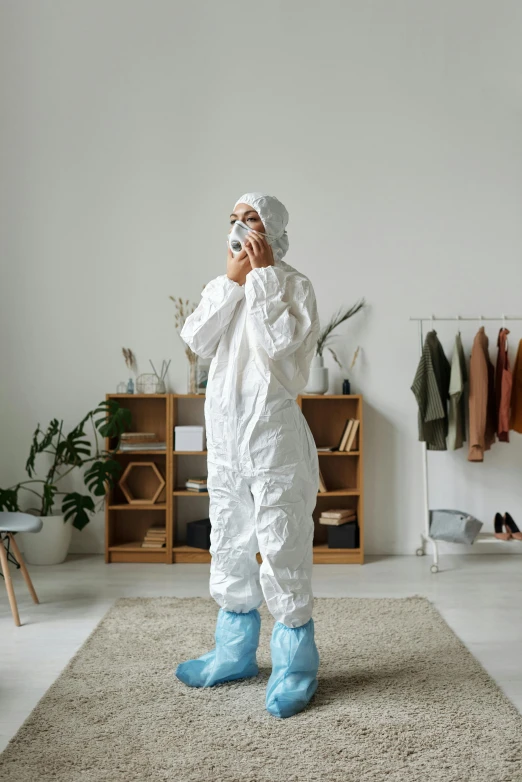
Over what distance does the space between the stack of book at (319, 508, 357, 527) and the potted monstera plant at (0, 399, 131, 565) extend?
122 cm

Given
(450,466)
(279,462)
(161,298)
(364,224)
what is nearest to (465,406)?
(450,466)

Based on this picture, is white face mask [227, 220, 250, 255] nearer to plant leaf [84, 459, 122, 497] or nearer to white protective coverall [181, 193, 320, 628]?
white protective coverall [181, 193, 320, 628]

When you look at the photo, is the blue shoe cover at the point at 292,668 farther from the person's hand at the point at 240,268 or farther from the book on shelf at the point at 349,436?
the book on shelf at the point at 349,436

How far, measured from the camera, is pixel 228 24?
4.52 metres

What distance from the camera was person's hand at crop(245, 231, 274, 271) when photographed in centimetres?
215

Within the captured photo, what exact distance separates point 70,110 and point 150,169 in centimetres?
61

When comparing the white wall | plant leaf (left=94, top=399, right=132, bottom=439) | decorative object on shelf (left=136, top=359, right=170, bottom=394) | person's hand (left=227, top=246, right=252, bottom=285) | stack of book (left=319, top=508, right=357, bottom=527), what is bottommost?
stack of book (left=319, top=508, right=357, bottom=527)

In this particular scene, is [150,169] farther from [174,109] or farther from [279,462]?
[279,462]

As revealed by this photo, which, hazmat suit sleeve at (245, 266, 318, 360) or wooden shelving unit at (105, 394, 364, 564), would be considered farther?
wooden shelving unit at (105, 394, 364, 564)

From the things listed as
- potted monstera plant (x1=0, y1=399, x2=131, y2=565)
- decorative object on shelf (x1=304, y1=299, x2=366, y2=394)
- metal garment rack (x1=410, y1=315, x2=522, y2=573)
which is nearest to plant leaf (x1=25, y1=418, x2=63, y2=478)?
potted monstera plant (x1=0, y1=399, x2=131, y2=565)

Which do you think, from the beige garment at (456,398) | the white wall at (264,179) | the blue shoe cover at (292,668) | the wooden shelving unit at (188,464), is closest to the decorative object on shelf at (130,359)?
Result: the white wall at (264,179)

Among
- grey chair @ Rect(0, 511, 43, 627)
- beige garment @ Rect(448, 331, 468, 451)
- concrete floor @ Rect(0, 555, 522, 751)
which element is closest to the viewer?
concrete floor @ Rect(0, 555, 522, 751)

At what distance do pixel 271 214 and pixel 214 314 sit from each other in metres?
0.35

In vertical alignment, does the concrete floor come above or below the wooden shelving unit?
below
